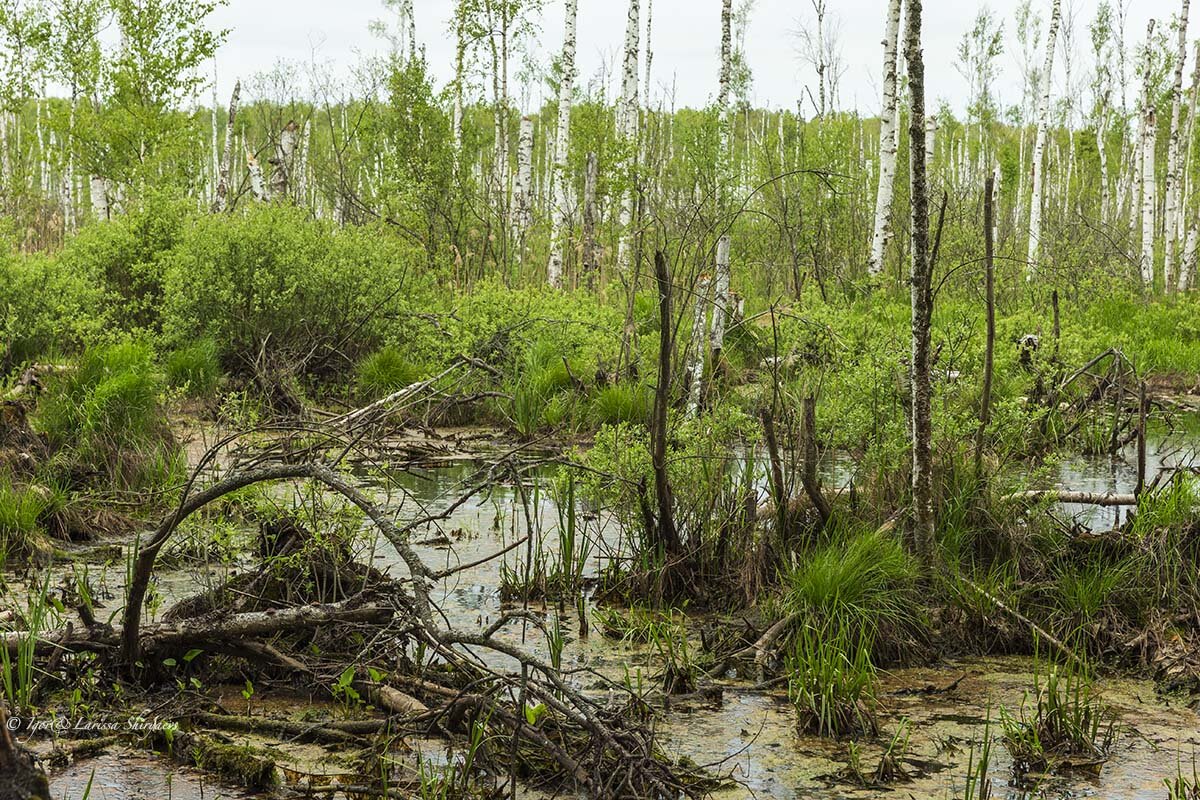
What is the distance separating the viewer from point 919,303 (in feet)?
18.6

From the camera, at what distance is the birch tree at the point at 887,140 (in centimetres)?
1777

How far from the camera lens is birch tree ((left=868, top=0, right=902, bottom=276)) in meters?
17.8

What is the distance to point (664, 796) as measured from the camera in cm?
346

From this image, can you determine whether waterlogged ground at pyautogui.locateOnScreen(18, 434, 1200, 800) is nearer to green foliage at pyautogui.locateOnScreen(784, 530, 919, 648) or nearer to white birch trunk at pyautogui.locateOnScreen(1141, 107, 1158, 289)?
green foliage at pyautogui.locateOnScreen(784, 530, 919, 648)

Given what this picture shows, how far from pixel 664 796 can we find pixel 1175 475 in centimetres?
446

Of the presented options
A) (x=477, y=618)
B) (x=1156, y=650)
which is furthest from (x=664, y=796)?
(x=1156, y=650)

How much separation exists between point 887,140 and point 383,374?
9.70 metres

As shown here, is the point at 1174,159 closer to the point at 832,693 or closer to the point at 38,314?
the point at 38,314

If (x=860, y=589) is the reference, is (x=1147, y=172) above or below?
above

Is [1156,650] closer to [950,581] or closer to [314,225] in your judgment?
[950,581]

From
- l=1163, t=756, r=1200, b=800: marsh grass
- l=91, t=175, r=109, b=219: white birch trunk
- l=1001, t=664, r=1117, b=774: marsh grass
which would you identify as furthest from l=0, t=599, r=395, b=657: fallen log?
l=91, t=175, r=109, b=219: white birch trunk

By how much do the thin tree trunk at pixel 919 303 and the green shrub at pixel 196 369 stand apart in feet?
25.8

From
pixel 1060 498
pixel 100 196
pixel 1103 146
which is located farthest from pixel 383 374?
pixel 1103 146

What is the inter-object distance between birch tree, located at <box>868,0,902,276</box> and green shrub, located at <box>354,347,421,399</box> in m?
8.23
